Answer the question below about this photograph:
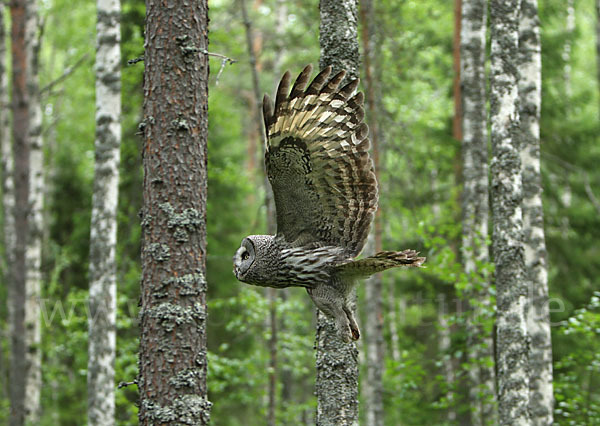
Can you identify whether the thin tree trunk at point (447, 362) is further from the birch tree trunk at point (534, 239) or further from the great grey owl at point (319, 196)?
the great grey owl at point (319, 196)

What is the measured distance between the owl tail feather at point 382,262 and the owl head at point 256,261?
0.43m

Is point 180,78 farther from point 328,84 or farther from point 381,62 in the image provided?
point 381,62

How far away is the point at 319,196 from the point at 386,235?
42.8ft

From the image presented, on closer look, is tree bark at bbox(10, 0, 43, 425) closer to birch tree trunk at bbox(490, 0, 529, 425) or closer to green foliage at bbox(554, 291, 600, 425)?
birch tree trunk at bbox(490, 0, 529, 425)

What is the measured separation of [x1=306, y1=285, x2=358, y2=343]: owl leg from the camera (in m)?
4.71

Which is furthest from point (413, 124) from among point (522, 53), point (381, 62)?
point (522, 53)

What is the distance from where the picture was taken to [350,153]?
4.64 metres

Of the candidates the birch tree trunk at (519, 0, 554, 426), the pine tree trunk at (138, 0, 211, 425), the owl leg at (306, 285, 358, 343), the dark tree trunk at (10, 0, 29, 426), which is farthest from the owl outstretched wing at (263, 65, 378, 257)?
the dark tree trunk at (10, 0, 29, 426)

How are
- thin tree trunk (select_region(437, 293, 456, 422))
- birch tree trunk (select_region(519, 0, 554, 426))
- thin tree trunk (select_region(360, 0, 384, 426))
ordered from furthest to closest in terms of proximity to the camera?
thin tree trunk (select_region(360, 0, 384, 426)), thin tree trunk (select_region(437, 293, 456, 422)), birch tree trunk (select_region(519, 0, 554, 426))

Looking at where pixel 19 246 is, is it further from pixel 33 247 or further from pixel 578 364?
pixel 578 364

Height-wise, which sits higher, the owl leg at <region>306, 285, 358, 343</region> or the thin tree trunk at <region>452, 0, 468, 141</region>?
the thin tree trunk at <region>452, 0, 468, 141</region>

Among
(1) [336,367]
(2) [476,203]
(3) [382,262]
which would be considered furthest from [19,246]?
(3) [382,262]

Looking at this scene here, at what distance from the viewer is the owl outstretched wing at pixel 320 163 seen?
177 inches

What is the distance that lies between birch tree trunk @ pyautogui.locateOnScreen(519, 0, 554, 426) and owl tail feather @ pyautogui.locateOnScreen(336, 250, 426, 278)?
543cm
